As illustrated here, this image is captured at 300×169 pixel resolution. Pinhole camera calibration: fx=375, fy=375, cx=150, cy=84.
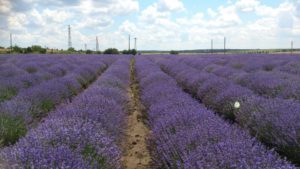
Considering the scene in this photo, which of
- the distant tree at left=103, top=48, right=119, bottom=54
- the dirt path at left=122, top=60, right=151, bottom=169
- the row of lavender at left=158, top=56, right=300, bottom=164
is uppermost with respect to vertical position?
the distant tree at left=103, top=48, right=119, bottom=54

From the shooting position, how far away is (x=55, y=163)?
2330 mm

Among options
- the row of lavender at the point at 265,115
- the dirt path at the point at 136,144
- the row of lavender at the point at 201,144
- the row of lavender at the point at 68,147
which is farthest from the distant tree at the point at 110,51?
the row of lavender at the point at 68,147

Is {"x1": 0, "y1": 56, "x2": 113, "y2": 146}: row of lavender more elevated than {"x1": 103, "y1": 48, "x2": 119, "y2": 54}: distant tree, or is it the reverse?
{"x1": 103, "y1": 48, "x2": 119, "y2": 54}: distant tree

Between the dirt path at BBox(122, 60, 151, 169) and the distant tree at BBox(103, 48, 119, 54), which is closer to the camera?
the dirt path at BBox(122, 60, 151, 169)

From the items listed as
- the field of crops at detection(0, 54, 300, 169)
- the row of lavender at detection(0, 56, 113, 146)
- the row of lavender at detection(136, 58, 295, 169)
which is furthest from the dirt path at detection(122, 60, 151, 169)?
the row of lavender at detection(0, 56, 113, 146)

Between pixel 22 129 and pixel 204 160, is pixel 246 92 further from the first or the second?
pixel 204 160

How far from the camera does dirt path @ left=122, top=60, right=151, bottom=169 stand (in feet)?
15.1

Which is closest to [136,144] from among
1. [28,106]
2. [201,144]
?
[28,106]

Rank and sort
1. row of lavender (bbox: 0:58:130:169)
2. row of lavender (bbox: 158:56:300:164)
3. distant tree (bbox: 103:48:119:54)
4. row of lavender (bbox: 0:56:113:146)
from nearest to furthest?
1. row of lavender (bbox: 0:58:130:169)
2. row of lavender (bbox: 158:56:300:164)
3. row of lavender (bbox: 0:56:113:146)
4. distant tree (bbox: 103:48:119:54)

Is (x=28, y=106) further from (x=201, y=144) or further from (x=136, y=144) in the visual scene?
(x=201, y=144)

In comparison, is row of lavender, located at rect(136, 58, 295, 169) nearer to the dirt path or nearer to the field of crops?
the field of crops

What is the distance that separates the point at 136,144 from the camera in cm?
551

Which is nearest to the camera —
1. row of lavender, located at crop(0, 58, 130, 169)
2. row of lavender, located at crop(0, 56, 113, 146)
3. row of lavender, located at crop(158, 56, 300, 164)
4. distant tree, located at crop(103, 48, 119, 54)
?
row of lavender, located at crop(0, 58, 130, 169)

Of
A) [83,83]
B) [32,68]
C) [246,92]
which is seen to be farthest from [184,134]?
[32,68]
